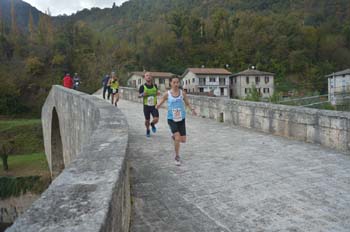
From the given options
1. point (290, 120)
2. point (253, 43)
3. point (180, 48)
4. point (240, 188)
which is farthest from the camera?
point (253, 43)

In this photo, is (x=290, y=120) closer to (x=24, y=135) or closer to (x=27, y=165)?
(x=27, y=165)

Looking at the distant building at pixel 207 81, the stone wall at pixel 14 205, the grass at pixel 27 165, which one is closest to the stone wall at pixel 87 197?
the stone wall at pixel 14 205

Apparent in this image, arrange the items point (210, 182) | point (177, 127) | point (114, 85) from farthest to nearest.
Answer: point (114, 85) → point (177, 127) → point (210, 182)

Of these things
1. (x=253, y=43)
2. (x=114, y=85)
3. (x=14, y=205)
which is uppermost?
(x=253, y=43)

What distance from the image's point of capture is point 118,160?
2914 mm

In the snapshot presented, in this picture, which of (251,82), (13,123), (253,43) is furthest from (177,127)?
(253,43)

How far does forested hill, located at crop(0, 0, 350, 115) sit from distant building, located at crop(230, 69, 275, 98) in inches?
139

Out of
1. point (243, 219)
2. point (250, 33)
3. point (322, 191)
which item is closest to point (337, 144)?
point (322, 191)

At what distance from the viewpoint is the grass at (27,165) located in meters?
26.8

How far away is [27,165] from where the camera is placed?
29906mm

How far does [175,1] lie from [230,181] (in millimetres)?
102248

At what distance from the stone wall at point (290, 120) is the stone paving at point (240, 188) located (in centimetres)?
28

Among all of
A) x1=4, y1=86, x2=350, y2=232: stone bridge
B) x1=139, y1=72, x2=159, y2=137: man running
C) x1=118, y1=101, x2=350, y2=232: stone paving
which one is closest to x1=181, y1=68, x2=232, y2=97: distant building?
x1=139, y1=72, x2=159, y2=137: man running

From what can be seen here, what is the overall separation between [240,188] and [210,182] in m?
0.41
